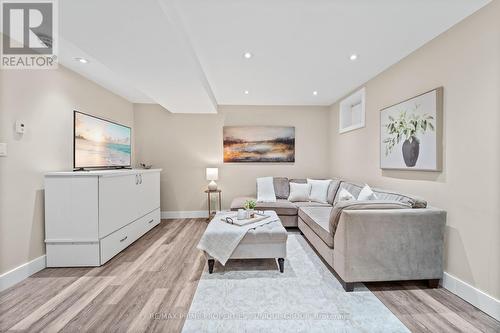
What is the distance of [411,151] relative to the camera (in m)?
2.46

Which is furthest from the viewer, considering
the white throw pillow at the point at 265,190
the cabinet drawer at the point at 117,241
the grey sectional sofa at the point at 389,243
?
the white throw pillow at the point at 265,190

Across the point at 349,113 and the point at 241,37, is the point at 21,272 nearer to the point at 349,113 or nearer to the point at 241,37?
the point at 241,37

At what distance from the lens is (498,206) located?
1665 millimetres

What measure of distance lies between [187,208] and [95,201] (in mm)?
2320

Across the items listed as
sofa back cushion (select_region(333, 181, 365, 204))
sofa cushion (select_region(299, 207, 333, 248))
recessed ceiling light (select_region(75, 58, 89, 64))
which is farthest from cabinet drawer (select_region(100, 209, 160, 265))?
sofa back cushion (select_region(333, 181, 365, 204))

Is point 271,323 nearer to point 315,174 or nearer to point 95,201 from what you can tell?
point 95,201

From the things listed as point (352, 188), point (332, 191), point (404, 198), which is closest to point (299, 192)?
point (332, 191)

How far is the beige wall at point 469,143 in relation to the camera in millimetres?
1697

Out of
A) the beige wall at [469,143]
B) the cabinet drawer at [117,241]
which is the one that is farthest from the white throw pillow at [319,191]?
the cabinet drawer at [117,241]

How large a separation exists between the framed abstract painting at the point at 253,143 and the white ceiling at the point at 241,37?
1.44 metres

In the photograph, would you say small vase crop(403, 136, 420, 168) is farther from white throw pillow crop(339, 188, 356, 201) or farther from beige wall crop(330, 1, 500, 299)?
white throw pillow crop(339, 188, 356, 201)

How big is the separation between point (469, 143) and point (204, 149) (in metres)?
4.13

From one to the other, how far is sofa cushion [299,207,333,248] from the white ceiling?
2.04 meters

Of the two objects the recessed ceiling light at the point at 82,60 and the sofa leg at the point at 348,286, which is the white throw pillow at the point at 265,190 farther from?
the recessed ceiling light at the point at 82,60
